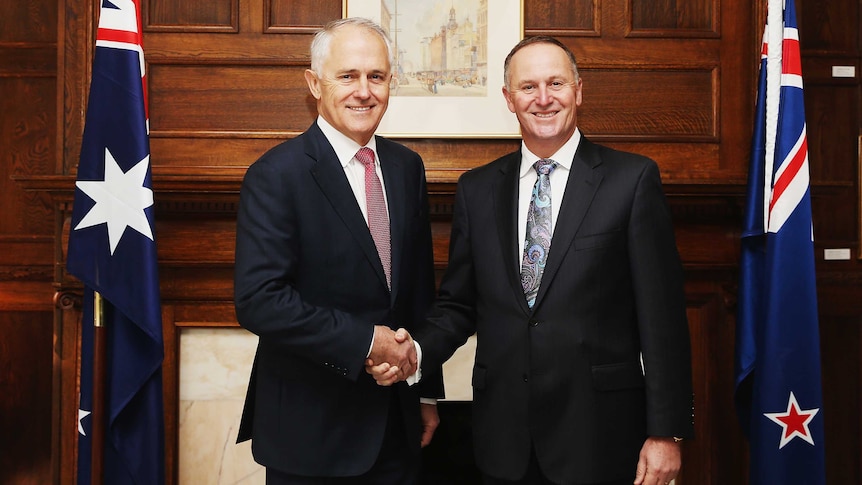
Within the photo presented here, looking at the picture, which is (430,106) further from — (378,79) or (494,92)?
(378,79)

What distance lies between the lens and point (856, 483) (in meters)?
3.45

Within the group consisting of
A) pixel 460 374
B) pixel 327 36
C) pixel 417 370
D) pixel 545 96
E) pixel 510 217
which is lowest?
pixel 460 374

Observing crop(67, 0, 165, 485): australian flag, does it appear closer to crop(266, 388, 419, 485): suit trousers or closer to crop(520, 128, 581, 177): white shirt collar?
crop(266, 388, 419, 485): suit trousers

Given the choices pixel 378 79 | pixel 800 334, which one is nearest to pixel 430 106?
pixel 378 79

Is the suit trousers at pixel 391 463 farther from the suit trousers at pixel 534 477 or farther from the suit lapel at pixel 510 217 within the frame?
the suit lapel at pixel 510 217

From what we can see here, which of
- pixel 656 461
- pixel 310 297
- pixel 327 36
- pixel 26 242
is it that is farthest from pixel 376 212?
pixel 26 242

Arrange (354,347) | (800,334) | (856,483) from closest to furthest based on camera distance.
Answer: (354,347)
(800,334)
(856,483)

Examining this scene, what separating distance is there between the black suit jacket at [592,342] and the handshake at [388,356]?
97 millimetres

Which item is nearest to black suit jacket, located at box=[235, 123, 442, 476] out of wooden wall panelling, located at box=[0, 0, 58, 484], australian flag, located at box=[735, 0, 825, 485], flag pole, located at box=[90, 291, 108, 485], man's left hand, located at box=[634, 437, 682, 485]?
man's left hand, located at box=[634, 437, 682, 485]

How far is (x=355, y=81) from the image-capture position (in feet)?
6.28

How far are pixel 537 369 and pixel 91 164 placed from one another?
1590mm

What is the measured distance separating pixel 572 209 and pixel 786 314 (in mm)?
988

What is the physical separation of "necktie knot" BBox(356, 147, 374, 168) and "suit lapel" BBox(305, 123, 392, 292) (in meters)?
0.08

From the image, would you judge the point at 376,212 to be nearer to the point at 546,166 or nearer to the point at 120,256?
the point at 546,166
